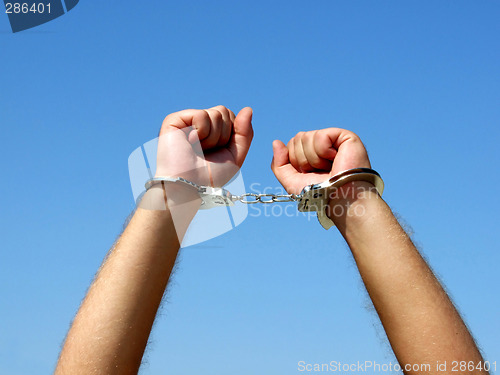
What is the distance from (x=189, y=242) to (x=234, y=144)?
670mm

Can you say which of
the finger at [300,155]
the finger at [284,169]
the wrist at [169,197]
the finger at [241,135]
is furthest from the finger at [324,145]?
the wrist at [169,197]

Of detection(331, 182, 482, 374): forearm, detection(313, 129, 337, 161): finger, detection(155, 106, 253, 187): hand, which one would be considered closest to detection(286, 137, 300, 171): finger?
detection(313, 129, 337, 161): finger

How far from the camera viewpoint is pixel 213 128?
3.47m

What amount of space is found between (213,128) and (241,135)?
25cm

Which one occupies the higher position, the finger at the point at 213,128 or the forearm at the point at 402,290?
the finger at the point at 213,128

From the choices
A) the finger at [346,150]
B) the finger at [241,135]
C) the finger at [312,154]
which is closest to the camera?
the finger at [346,150]

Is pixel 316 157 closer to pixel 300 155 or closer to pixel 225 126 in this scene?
pixel 300 155

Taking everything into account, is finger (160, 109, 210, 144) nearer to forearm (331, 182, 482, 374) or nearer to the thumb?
the thumb

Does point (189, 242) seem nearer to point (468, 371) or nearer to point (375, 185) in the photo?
point (375, 185)

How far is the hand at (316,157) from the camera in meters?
3.42

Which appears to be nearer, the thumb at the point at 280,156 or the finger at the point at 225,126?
the finger at the point at 225,126

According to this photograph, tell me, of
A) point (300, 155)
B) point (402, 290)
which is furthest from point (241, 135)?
point (402, 290)

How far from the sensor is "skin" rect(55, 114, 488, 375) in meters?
2.89

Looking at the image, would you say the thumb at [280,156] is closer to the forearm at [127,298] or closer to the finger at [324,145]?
the finger at [324,145]
